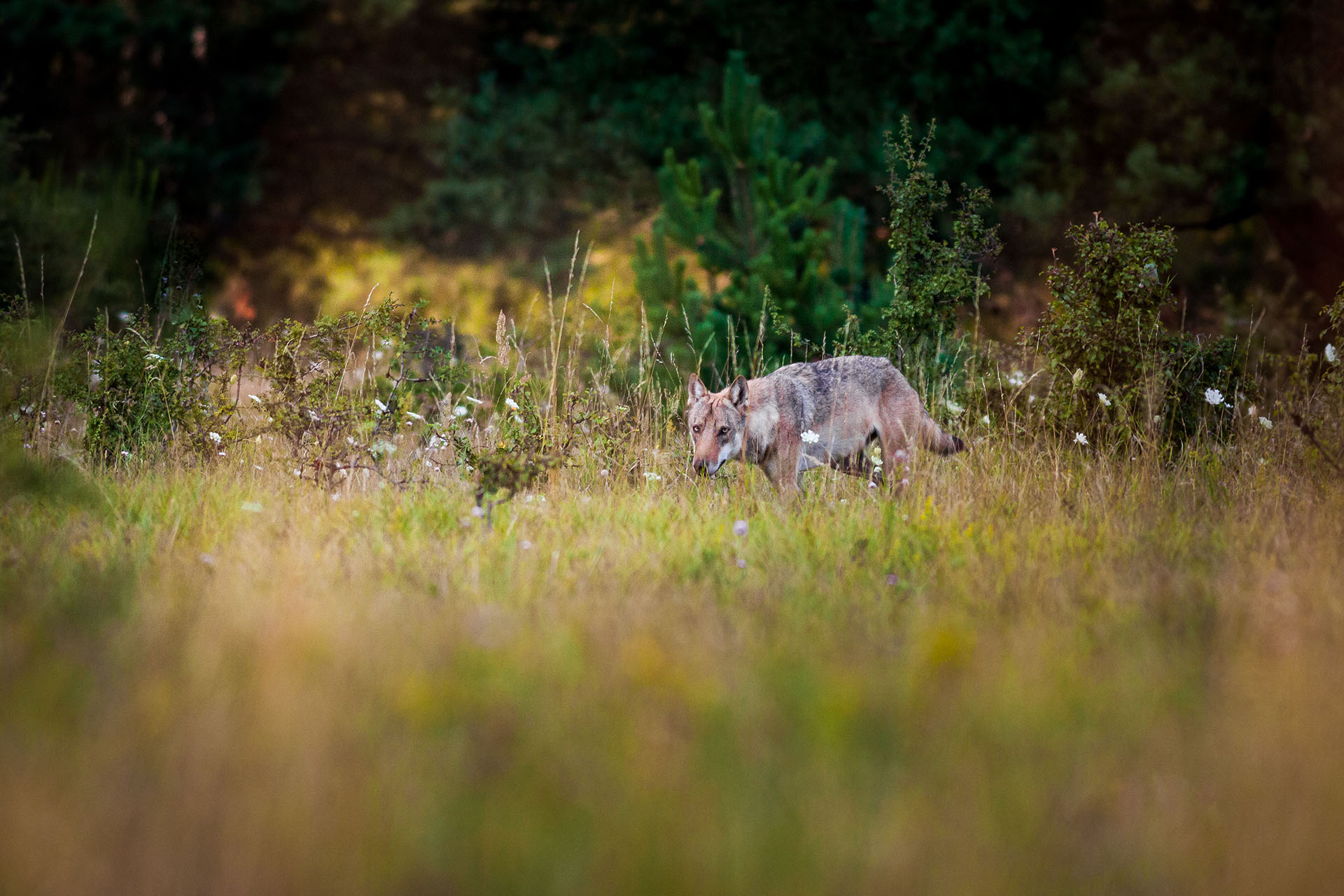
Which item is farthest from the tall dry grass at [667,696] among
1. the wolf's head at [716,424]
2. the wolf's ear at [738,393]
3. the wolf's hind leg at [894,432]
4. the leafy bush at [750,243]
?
the leafy bush at [750,243]

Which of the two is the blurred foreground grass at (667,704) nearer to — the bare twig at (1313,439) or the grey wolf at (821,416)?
the bare twig at (1313,439)

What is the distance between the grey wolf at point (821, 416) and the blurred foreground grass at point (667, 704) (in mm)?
1490

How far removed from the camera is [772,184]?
9016 mm

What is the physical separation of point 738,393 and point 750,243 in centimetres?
361

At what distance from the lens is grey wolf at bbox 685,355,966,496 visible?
20.2ft

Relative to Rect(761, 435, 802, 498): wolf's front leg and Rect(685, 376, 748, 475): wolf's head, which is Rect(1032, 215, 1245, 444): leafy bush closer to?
→ Rect(761, 435, 802, 498): wolf's front leg

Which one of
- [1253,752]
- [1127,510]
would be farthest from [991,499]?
[1253,752]

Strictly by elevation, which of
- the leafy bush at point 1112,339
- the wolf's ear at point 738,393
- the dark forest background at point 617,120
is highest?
the dark forest background at point 617,120

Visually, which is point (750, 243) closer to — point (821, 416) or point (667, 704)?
point (821, 416)

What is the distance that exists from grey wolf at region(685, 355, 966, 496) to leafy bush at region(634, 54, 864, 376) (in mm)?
2164

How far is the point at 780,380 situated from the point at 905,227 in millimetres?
1439

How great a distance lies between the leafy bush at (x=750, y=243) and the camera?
8.96 m

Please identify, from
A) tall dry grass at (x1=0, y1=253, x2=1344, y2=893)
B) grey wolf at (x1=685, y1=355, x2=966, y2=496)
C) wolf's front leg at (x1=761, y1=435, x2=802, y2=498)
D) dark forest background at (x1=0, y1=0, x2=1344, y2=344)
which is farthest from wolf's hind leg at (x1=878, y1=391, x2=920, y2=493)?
dark forest background at (x1=0, y1=0, x2=1344, y2=344)

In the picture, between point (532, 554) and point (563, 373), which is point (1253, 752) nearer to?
point (532, 554)
